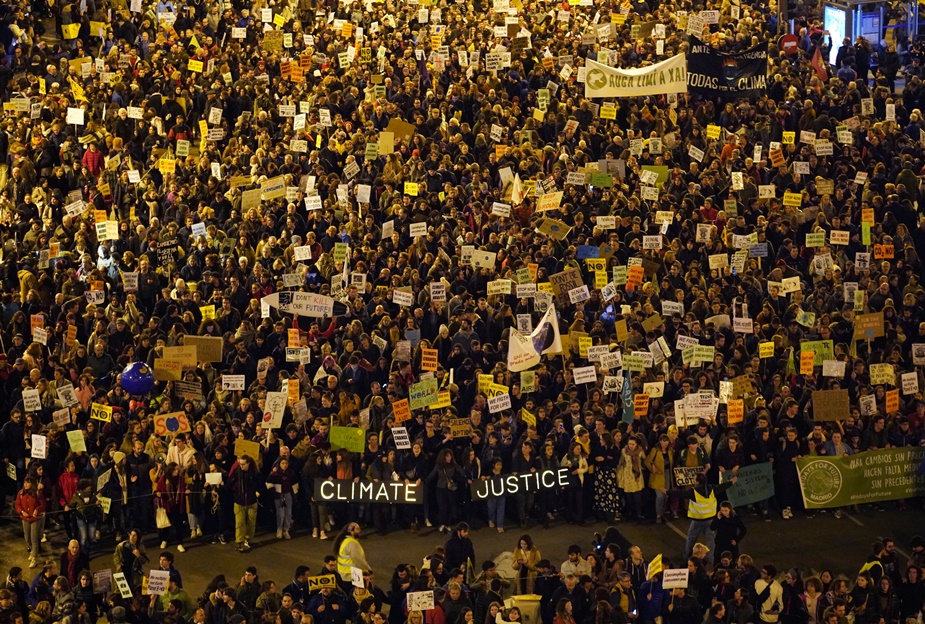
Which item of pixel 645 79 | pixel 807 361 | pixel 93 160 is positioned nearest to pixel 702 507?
pixel 807 361

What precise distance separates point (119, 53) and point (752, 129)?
461 inches

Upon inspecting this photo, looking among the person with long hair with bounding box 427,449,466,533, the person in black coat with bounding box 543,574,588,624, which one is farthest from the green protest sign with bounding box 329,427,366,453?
the person in black coat with bounding box 543,574,588,624

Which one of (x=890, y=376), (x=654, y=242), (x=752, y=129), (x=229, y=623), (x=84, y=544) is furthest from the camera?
(x=752, y=129)

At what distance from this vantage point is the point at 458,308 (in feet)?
73.5

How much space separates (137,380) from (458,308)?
4.49 metres

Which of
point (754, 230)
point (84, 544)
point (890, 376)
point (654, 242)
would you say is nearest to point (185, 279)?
point (84, 544)

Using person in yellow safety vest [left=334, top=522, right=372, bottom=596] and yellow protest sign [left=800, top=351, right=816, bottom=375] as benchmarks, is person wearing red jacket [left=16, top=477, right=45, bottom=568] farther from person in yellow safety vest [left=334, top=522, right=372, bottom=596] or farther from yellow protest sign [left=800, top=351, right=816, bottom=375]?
yellow protest sign [left=800, top=351, right=816, bottom=375]

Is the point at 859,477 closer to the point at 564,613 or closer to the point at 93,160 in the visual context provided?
the point at 564,613

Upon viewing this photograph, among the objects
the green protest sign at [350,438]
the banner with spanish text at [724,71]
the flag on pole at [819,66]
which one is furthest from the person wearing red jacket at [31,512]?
the flag on pole at [819,66]

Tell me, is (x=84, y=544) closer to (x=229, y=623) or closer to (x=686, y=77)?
(x=229, y=623)

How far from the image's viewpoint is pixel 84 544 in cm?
1977

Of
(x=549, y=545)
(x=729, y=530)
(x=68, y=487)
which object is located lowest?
(x=549, y=545)

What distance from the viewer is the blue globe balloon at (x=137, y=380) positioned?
21.2m

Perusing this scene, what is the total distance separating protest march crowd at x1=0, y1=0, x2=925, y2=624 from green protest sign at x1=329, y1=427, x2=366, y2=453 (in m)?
0.04
